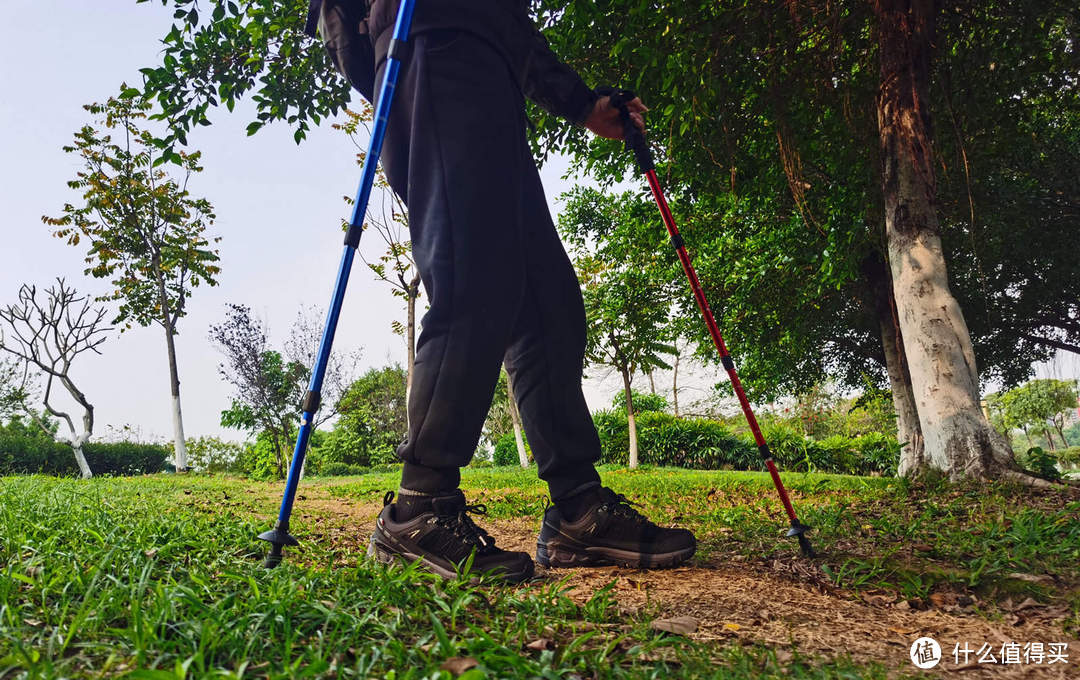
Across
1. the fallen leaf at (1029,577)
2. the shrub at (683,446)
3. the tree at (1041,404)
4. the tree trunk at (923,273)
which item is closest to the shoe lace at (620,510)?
the fallen leaf at (1029,577)

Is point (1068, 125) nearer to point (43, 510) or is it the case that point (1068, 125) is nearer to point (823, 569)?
point (823, 569)

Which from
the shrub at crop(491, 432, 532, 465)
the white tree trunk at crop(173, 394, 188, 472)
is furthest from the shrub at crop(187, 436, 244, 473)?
the shrub at crop(491, 432, 532, 465)

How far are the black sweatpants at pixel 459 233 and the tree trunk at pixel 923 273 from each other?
12.3 feet

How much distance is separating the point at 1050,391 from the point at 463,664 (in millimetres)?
45853

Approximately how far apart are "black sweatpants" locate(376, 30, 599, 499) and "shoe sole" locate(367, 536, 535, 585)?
0.22 m

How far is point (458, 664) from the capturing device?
1.21 metres

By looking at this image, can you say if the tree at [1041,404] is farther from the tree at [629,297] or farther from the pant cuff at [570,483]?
the pant cuff at [570,483]

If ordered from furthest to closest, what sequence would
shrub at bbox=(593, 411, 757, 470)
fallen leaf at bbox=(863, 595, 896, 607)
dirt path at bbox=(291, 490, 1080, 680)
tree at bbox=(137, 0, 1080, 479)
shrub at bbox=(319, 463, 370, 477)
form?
shrub at bbox=(319, 463, 370, 477)
shrub at bbox=(593, 411, 757, 470)
tree at bbox=(137, 0, 1080, 479)
fallen leaf at bbox=(863, 595, 896, 607)
dirt path at bbox=(291, 490, 1080, 680)

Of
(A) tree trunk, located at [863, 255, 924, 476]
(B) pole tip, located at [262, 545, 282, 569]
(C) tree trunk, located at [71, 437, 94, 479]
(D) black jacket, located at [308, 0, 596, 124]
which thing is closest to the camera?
(B) pole tip, located at [262, 545, 282, 569]

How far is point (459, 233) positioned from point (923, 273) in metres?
4.43

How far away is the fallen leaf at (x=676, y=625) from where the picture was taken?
158cm

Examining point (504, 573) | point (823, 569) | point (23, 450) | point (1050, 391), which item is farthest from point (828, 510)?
point (1050, 391)

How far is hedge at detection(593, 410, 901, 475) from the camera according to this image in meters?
17.3

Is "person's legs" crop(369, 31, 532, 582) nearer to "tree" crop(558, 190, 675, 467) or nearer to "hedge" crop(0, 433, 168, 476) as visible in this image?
"tree" crop(558, 190, 675, 467)
